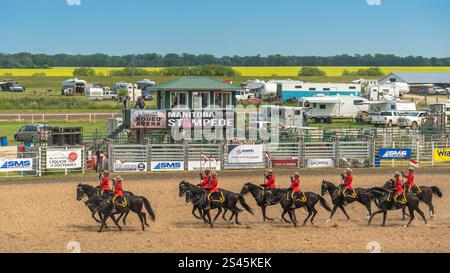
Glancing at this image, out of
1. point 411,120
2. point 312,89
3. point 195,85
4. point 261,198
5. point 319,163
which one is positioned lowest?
point 319,163

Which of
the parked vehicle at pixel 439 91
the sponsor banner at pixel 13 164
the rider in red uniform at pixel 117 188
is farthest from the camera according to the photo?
the parked vehicle at pixel 439 91

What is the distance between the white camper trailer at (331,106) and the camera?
5447cm

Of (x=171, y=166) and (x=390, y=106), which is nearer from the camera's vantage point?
(x=171, y=166)

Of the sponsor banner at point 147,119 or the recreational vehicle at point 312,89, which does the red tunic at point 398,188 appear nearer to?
the sponsor banner at point 147,119

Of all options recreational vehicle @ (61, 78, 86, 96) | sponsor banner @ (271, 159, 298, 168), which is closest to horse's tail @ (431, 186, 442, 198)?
sponsor banner @ (271, 159, 298, 168)

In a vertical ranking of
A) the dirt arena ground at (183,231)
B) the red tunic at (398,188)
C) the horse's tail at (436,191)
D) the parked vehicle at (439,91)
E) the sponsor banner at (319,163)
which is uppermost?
the parked vehicle at (439,91)

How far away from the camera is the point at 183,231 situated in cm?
1884

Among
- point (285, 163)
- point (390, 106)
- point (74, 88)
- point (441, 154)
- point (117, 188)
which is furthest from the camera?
point (74, 88)

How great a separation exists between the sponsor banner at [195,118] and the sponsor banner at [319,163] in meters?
4.71

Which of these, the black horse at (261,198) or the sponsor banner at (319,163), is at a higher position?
the black horse at (261,198)

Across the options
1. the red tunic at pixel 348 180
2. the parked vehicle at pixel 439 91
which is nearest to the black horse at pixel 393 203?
the red tunic at pixel 348 180

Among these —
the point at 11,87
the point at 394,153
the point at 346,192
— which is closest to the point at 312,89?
the point at 394,153

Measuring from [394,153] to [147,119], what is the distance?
1089 cm

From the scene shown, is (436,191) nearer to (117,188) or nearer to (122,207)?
(122,207)
